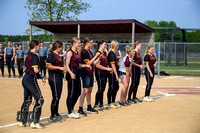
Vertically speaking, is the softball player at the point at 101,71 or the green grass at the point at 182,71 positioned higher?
the softball player at the point at 101,71

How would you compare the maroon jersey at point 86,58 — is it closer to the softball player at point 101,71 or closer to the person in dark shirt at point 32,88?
the softball player at point 101,71

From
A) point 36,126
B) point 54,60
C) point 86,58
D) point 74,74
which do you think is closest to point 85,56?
point 86,58

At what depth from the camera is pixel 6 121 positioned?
5.71 m

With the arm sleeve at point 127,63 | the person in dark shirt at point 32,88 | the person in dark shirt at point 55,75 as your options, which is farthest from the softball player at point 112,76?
the person in dark shirt at point 32,88

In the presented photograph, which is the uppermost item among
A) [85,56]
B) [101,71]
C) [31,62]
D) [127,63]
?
[85,56]

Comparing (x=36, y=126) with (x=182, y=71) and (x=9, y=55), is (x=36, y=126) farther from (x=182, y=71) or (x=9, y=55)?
(x=182, y=71)

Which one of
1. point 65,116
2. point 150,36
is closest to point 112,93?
point 65,116

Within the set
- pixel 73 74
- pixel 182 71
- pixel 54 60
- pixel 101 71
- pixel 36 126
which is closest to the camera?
pixel 36 126

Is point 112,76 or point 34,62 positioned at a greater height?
point 34,62

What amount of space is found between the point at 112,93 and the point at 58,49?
8.67 ft

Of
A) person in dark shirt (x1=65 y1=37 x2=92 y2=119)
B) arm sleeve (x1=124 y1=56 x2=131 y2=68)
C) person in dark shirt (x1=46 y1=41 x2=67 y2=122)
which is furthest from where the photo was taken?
arm sleeve (x1=124 y1=56 x2=131 y2=68)

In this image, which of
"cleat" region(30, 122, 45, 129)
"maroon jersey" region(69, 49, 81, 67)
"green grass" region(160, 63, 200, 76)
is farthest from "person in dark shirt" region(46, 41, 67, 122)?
"green grass" region(160, 63, 200, 76)

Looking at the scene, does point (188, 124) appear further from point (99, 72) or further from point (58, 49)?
point (58, 49)

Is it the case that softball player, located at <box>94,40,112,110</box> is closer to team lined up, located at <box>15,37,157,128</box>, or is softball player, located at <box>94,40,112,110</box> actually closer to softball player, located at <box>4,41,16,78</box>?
team lined up, located at <box>15,37,157,128</box>
